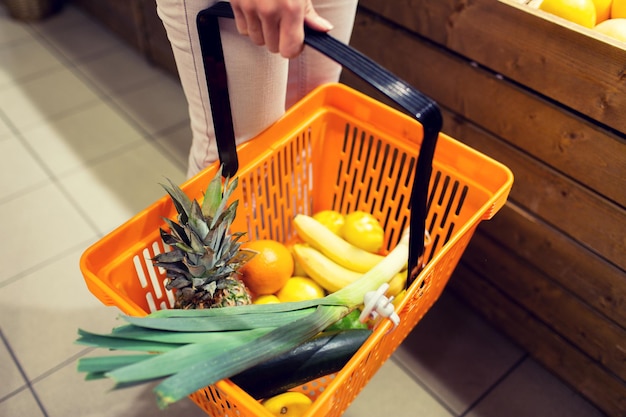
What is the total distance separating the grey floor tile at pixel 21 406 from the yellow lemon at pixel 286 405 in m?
0.55

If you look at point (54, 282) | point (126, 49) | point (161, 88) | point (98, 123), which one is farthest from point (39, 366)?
point (126, 49)

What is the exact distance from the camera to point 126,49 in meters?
1.97

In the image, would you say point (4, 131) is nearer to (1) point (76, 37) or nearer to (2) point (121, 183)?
(2) point (121, 183)

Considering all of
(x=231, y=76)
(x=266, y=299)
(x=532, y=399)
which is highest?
(x=231, y=76)

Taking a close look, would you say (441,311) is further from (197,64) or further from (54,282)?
(54,282)

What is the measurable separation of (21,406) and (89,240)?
0.44 m

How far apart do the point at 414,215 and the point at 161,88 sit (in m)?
1.39

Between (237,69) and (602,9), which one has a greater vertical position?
(602,9)

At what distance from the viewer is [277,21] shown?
2.02 ft

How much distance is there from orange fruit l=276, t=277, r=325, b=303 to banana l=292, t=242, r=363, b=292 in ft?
0.04

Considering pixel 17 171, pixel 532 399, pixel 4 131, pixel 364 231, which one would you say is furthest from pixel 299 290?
pixel 4 131

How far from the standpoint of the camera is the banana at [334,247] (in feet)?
3.01

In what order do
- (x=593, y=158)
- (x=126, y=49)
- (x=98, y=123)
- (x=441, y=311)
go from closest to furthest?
(x=593, y=158) → (x=441, y=311) → (x=98, y=123) → (x=126, y=49)

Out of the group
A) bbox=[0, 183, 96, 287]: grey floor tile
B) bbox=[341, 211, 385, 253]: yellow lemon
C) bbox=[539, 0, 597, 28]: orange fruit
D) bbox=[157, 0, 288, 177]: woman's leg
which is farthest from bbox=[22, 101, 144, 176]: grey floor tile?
bbox=[539, 0, 597, 28]: orange fruit
